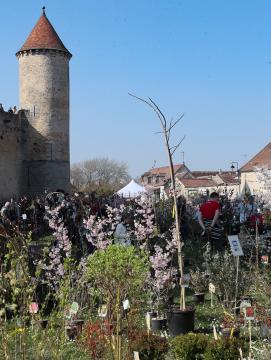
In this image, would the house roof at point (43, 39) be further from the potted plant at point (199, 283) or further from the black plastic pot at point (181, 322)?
the black plastic pot at point (181, 322)

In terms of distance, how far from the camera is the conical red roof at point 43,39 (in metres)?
34.3

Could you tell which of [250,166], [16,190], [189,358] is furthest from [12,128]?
[189,358]

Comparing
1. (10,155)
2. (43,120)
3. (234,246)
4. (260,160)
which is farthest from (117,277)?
(260,160)

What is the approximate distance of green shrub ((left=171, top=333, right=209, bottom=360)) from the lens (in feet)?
14.3

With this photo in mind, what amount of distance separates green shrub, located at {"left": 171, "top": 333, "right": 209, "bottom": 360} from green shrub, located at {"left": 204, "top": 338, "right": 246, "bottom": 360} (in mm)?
177

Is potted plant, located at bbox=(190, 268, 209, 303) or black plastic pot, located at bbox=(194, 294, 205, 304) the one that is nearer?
black plastic pot, located at bbox=(194, 294, 205, 304)

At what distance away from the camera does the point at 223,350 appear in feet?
13.5

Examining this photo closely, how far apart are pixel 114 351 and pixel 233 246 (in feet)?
9.08

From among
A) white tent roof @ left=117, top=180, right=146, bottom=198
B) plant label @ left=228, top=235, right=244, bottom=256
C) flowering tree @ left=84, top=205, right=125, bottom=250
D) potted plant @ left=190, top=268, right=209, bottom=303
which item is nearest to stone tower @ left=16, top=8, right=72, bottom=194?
white tent roof @ left=117, top=180, right=146, bottom=198

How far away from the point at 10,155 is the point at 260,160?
63.5 feet

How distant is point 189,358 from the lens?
14.3 feet

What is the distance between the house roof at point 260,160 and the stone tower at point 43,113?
559 inches

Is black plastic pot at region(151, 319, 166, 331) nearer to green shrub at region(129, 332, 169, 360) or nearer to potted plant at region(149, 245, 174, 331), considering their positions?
potted plant at region(149, 245, 174, 331)

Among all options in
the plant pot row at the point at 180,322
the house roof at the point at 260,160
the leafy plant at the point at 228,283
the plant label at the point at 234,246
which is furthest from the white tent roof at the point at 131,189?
the plant pot row at the point at 180,322
